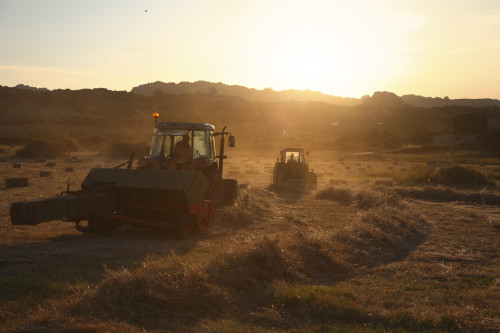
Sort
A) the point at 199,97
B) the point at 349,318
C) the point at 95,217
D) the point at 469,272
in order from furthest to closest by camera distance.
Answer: the point at 199,97 < the point at 95,217 < the point at 469,272 < the point at 349,318

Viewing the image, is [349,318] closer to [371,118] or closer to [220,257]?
[220,257]

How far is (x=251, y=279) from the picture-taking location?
7.76 meters

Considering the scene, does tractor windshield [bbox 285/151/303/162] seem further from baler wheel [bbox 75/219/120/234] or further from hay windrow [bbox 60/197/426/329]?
baler wheel [bbox 75/219/120/234]

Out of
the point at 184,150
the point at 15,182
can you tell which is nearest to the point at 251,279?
the point at 184,150

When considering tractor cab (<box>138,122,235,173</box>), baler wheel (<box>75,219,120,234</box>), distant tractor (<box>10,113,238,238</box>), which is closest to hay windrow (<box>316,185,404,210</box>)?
tractor cab (<box>138,122,235,173</box>)

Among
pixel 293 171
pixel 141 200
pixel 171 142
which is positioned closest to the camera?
pixel 141 200

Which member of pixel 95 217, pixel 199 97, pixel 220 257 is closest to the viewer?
pixel 220 257

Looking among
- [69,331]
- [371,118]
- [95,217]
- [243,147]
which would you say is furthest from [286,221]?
[371,118]

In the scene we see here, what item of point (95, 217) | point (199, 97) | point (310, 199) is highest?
point (199, 97)

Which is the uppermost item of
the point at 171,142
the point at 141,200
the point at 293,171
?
the point at 171,142

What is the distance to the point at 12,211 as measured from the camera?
8375 mm

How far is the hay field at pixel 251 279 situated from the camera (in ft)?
20.2

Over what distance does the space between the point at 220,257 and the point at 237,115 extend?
10178 centimetres

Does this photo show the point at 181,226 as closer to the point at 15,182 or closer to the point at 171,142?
the point at 171,142
